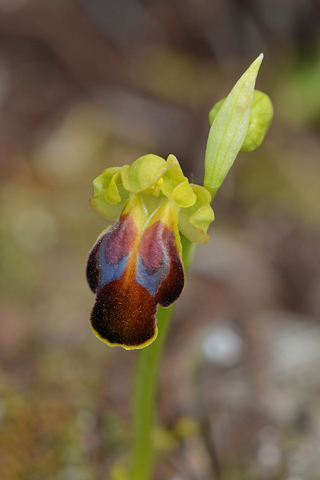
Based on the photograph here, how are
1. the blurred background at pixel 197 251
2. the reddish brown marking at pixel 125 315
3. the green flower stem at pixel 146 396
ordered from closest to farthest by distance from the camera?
the reddish brown marking at pixel 125 315
the green flower stem at pixel 146 396
the blurred background at pixel 197 251

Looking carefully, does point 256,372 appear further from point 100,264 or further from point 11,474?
point 100,264

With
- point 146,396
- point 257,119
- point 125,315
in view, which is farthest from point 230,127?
point 146,396

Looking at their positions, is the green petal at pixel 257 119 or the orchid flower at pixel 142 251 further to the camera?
the green petal at pixel 257 119

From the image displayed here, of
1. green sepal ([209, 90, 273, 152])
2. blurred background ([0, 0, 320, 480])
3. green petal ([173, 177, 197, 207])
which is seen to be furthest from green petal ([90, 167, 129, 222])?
blurred background ([0, 0, 320, 480])

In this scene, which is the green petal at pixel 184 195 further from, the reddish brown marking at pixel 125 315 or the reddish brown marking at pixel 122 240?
the reddish brown marking at pixel 125 315

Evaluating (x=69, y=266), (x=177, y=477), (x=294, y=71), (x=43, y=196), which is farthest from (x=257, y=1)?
(x=177, y=477)

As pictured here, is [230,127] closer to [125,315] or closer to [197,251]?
[125,315]

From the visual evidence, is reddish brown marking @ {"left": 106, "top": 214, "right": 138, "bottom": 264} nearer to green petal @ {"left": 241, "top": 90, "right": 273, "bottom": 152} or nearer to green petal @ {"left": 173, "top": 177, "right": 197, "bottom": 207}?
green petal @ {"left": 173, "top": 177, "right": 197, "bottom": 207}

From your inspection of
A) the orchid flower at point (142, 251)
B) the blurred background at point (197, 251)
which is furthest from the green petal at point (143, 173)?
the blurred background at point (197, 251)
